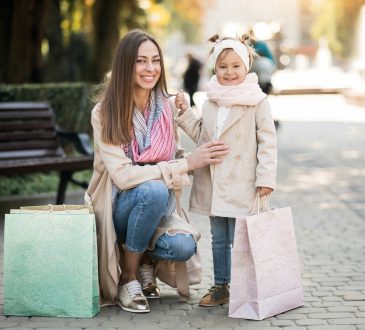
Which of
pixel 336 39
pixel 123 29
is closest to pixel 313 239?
pixel 123 29

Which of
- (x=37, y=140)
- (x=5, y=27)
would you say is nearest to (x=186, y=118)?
(x=37, y=140)

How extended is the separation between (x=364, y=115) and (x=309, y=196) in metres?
12.6

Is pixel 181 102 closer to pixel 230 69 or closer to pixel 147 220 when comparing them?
pixel 230 69

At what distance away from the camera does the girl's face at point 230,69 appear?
477 cm

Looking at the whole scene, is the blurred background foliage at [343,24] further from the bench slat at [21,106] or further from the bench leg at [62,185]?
the bench leg at [62,185]

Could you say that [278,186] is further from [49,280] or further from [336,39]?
[336,39]

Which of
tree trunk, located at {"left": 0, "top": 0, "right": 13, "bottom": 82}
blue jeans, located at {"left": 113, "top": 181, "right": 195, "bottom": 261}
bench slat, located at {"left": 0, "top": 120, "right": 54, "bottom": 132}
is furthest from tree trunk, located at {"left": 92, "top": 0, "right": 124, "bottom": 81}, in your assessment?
blue jeans, located at {"left": 113, "top": 181, "right": 195, "bottom": 261}

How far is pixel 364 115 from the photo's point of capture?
21.4 metres

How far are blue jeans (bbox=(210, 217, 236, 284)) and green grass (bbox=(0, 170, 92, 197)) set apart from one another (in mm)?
4643

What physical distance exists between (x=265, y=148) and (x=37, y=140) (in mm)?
4262

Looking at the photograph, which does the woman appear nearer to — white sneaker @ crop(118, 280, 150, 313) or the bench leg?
white sneaker @ crop(118, 280, 150, 313)

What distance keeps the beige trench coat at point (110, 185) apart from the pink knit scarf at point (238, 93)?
411 millimetres

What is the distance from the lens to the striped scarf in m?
4.85

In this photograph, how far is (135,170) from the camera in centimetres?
473
